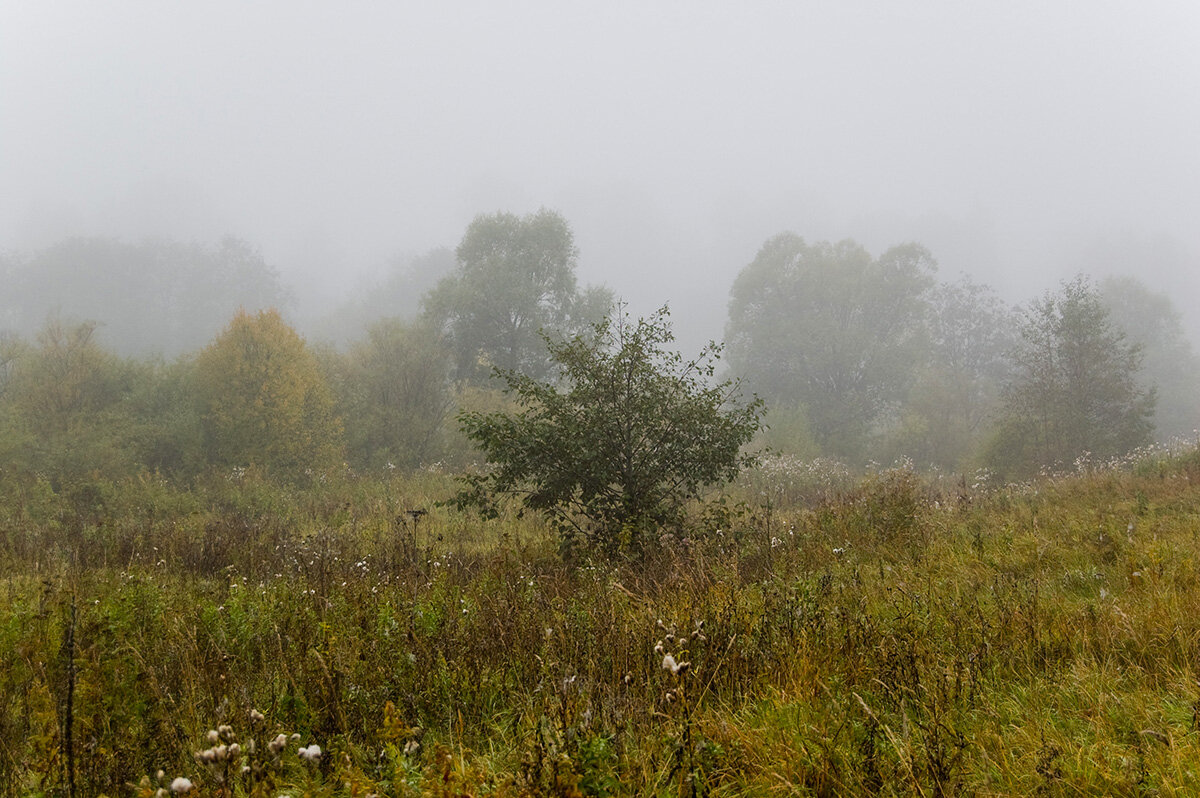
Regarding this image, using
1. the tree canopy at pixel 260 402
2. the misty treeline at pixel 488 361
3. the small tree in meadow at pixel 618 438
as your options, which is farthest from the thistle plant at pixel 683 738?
the tree canopy at pixel 260 402

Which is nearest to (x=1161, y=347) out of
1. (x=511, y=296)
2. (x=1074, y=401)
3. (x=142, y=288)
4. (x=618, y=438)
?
(x=1074, y=401)

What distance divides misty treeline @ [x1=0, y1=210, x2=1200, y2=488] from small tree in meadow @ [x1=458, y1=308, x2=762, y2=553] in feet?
8.63

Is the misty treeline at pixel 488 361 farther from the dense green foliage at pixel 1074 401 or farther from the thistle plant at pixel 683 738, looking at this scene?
the thistle plant at pixel 683 738

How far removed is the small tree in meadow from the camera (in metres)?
8.34

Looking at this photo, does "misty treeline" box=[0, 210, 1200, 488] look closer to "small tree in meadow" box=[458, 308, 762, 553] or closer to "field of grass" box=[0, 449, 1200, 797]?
"small tree in meadow" box=[458, 308, 762, 553]

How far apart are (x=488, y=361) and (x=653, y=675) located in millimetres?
28066

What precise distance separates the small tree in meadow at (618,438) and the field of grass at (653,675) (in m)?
0.90

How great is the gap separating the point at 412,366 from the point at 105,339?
159 ft

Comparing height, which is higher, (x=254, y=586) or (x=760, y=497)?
(x=254, y=586)

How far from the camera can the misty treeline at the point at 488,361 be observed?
22.5 metres

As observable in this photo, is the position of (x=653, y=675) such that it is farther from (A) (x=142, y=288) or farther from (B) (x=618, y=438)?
(A) (x=142, y=288)

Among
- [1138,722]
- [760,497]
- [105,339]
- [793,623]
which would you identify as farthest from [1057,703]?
[105,339]

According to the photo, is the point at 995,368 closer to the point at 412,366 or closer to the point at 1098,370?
the point at 1098,370

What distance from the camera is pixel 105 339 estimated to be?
56938 millimetres
